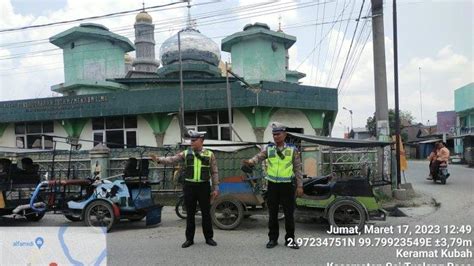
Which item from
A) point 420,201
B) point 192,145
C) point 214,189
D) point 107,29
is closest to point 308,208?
point 214,189

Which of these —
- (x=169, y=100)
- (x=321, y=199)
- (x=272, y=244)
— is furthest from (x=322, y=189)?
(x=169, y=100)

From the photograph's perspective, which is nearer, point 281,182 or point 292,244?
point 292,244

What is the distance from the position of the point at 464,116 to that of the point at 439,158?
21.0 metres

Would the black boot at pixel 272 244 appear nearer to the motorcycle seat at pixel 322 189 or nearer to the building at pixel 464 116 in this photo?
the motorcycle seat at pixel 322 189

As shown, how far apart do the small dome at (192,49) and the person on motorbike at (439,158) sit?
14.9 metres

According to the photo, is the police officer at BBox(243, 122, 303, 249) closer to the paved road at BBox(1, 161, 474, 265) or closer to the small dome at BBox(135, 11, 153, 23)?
the paved road at BBox(1, 161, 474, 265)

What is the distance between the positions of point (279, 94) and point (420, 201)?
840 centimetres

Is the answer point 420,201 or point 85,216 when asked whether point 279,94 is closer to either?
point 420,201

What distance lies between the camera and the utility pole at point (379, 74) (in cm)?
1173

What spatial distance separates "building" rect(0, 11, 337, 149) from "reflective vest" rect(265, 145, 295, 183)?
29.1ft

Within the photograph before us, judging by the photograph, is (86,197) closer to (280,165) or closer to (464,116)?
(280,165)

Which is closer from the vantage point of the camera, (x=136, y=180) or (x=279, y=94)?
(x=136, y=180)

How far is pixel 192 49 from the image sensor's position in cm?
2502

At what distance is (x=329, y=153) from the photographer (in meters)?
12.7
